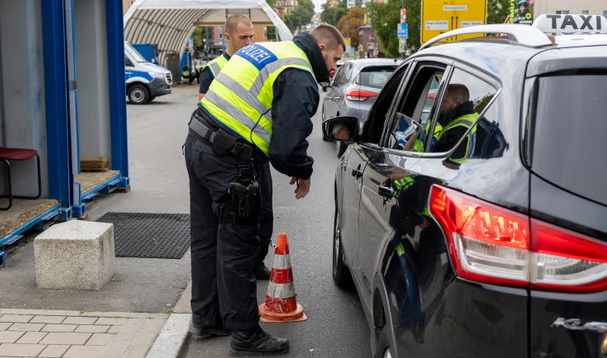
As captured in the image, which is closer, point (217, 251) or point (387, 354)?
point (387, 354)

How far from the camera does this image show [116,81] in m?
9.65

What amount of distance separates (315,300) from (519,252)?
138 inches

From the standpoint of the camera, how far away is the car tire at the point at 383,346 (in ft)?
10.3

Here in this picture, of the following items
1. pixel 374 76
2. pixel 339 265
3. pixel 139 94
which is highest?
pixel 374 76

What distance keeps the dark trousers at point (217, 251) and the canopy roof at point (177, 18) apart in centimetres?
2674

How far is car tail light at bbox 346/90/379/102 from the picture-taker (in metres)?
13.9

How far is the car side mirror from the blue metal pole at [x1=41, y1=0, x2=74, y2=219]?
3594 millimetres

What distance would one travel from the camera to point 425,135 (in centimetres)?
351

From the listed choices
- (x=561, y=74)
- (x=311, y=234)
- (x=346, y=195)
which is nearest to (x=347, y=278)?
(x=346, y=195)

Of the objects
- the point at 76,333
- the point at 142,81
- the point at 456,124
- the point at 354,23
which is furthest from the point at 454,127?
the point at 354,23

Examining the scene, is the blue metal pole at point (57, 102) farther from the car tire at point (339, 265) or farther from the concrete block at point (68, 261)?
the car tire at point (339, 265)

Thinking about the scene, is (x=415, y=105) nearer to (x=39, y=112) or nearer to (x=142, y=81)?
(x=39, y=112)

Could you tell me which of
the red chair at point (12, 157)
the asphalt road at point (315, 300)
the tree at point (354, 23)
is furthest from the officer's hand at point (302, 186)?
the tree at point (354, 23)

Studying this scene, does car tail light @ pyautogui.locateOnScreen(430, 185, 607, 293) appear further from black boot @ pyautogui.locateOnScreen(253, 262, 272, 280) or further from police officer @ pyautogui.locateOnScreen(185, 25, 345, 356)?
Answer: black boot @ pyautogui.locateOnScreen(253, 262, 272, 280)
